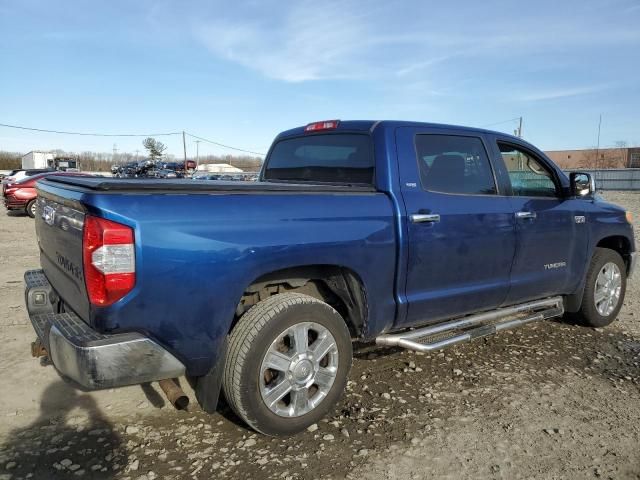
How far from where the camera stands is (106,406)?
3.41 m

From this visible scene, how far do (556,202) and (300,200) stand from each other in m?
2.69

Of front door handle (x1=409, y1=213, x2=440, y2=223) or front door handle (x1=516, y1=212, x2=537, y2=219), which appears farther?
front door handle (x1=516, y1=212, x2=537, y2=219)

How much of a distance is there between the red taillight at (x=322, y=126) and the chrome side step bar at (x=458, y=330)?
1698mm

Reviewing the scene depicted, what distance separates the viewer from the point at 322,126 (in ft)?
13.8

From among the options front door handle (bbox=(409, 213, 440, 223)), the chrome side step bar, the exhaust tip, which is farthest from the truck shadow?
front door handle (bbox=(409, 213, 440, 223))

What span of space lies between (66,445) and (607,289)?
5.01 metres

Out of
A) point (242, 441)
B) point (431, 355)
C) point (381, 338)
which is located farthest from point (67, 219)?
point (431, 355)

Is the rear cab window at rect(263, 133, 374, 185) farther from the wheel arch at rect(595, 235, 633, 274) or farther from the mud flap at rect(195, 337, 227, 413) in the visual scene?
the wheel arch at rect(595, 235, 633, 274)

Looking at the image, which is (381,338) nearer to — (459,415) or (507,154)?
(459,415)

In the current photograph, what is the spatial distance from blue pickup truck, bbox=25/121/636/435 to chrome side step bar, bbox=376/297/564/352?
0.05 ft

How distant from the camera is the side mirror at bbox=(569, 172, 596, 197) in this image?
4.61 meters

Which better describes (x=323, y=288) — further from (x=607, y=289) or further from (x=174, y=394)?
(x=607, y=289)

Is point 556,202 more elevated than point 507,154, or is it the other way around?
point 507,154

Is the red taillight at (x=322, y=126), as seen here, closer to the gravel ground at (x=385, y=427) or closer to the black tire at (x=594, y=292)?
the gravel ground at (x=385, y=427)
